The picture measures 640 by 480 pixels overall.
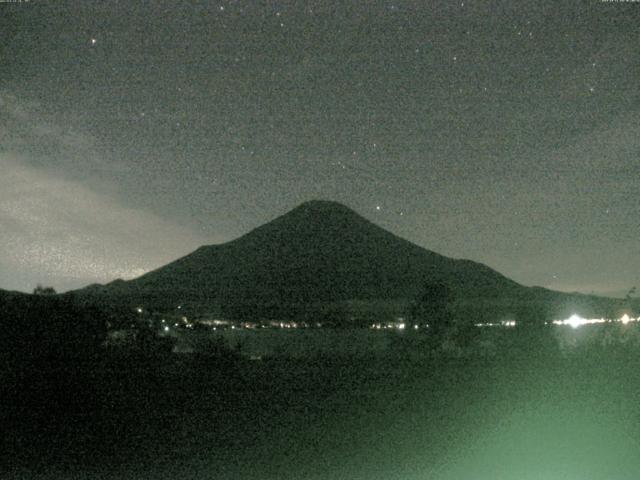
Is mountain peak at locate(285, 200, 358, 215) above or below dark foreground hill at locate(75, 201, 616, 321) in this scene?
above

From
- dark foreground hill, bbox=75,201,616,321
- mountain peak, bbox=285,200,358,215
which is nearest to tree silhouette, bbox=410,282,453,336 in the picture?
dark foreground hill, bbox=75,201,616,321

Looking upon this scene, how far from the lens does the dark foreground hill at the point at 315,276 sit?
89250mm

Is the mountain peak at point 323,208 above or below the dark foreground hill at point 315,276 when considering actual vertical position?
above

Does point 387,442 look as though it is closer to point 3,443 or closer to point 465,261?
point 3,443

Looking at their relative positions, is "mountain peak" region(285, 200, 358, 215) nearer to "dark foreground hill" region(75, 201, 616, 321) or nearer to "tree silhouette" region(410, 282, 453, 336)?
"dark foreground hill" region(75, 201, 616, 321)

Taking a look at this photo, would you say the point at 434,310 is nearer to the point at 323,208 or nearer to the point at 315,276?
Answer: the point at 315,276

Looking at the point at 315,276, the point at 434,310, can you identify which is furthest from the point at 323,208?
the point at 434,310

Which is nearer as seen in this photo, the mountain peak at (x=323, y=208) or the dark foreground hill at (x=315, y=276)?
the dark foreground hill at (x=315, y=276)

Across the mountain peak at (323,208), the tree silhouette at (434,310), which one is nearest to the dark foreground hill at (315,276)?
the mountain peak at (323,208)

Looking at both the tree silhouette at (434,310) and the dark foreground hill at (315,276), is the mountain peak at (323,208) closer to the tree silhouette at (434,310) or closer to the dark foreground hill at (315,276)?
the dark foreground hill at (315,276)

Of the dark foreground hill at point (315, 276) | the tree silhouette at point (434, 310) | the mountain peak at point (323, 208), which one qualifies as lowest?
the tree silhouette at point (434, 310)

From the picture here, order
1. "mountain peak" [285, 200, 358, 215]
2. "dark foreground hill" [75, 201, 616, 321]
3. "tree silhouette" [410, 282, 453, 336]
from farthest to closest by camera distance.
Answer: "mountain peak" [285, 200, 358, 215] < "dark foreground hill" [75, 201, 616, 321] < "tree silhouette" [410, 282, 453, 336]

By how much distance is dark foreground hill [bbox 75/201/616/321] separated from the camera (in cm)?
8925

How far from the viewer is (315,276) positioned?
115 metres
